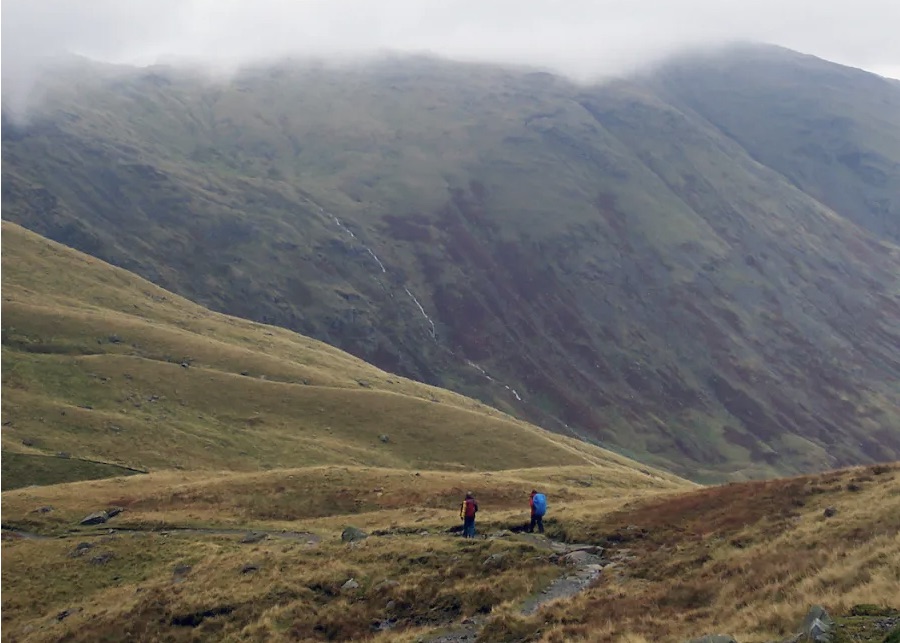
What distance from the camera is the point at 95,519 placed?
54094 millimetres

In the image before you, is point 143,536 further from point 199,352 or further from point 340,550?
point 199,352

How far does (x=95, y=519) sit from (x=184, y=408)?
51.6 meters

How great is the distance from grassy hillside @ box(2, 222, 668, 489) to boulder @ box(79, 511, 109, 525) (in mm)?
25908

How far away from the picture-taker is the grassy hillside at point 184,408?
88.5m

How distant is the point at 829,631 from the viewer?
19.0m

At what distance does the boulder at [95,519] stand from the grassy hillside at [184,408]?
25.9 m

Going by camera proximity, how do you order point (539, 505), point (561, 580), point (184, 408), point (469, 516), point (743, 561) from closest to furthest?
1. point (743, 561)
2. point (561, 580)
3. point (469, 516)
4. point (539, 505)
5. point (184, 408)

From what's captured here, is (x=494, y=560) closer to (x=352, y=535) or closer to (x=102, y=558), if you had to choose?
(x=352, y=535)

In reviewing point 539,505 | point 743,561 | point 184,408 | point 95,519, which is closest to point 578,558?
point 539,505

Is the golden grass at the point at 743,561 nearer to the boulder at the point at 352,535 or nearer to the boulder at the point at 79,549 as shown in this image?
the boulder at the point at 352,535

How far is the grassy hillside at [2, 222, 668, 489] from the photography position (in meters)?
88.5

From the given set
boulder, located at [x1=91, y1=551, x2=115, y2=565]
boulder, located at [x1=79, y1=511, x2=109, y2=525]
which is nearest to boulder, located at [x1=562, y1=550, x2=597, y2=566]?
boulder, located at [x1=91, y1=551, x2=115, y2=565]

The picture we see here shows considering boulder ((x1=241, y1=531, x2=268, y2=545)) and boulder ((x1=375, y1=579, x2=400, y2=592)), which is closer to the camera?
boulder ((x1=375, y1=579, x2=400, y2=592))

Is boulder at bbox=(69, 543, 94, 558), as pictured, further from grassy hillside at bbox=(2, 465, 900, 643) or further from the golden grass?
the golden grass
